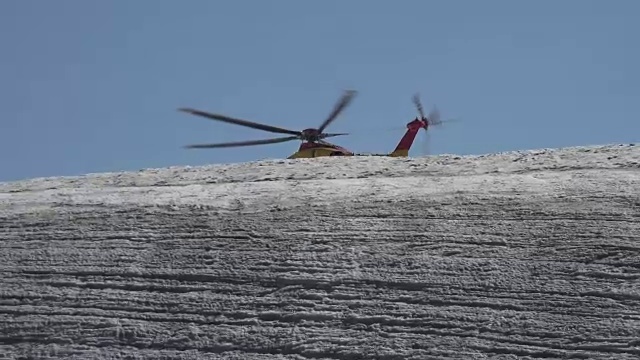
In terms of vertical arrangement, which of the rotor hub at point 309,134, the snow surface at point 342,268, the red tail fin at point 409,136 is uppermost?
the red tail fin at point 409,136

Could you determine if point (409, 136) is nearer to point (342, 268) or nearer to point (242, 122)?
point (242, 122)

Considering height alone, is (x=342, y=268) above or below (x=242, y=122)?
below

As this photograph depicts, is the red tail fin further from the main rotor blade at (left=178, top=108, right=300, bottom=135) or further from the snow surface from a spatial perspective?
the snow surface

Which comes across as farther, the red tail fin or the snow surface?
the red tail fin

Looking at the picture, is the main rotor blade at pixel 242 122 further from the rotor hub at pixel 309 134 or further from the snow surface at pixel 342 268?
the snow surface at pixel 342 268

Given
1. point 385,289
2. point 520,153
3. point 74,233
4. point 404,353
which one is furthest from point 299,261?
point 520,153

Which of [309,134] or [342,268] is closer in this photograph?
[342,268]

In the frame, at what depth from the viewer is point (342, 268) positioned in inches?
85.4

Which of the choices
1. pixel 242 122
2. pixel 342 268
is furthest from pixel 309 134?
pixel 342 268

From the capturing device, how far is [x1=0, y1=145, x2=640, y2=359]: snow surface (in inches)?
79.7

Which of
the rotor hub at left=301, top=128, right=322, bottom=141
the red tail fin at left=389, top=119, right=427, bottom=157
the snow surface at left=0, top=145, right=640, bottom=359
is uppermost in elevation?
the red tail fin at left=389, top=119, right=427, bottom=157

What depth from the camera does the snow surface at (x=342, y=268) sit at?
Answer: 2023 mm

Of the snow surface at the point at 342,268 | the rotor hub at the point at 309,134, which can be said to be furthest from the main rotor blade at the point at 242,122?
the snow surface at the point at 342,268

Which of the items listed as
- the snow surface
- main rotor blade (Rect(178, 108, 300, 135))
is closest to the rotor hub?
main rotor blade (Rect(178, 108, 300, 135))
